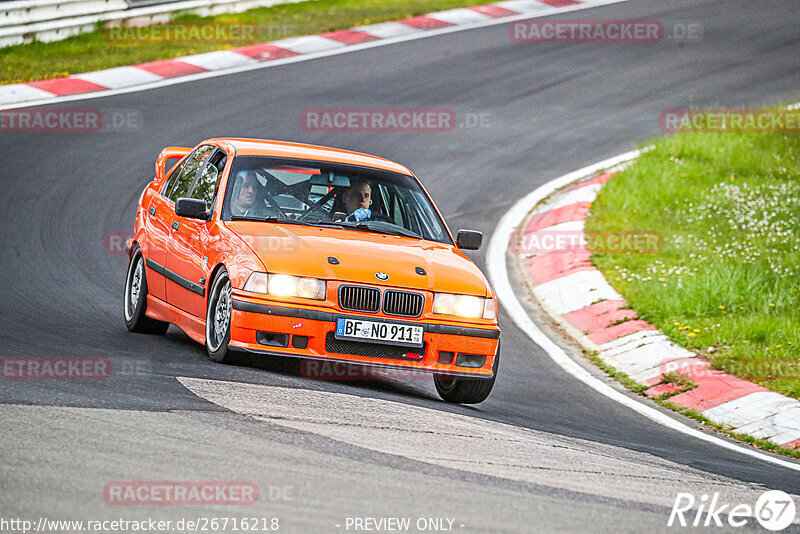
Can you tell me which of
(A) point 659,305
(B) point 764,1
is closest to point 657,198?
(A) point 659,305

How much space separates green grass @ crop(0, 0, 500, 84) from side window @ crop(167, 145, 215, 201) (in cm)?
874

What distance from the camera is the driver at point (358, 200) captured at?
8.67m

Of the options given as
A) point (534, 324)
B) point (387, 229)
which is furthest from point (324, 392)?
point (534, 324)

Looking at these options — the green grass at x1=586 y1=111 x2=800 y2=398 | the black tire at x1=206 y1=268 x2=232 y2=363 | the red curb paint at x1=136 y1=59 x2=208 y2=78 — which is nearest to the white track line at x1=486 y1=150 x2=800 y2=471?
the green grass at x1=586 y1=111 x2=800 y2=398

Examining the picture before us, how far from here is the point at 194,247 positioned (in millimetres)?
8438

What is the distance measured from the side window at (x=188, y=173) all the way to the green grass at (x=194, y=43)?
8745 millimetres

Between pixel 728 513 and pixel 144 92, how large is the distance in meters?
13.7

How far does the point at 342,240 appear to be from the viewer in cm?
802

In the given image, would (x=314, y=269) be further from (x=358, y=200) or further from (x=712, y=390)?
(x=712, y=390)

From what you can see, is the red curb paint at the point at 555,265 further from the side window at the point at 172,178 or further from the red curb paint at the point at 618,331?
the side window at the point at 172,178

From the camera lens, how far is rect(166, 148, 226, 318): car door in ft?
27.1

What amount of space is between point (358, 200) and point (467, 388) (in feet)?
5.18

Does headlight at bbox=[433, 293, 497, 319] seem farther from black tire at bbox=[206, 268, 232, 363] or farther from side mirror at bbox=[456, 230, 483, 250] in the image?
black tire at bbox=[206, 268, 232, 363]

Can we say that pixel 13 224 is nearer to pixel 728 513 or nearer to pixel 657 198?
pixel 657 198
